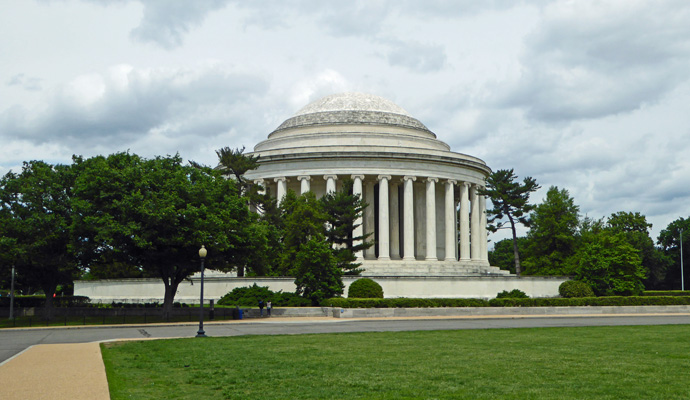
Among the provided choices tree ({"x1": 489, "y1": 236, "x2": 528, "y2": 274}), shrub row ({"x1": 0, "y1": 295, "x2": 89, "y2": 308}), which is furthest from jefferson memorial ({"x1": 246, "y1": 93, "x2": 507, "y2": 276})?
tree ({"x1": 489, "y1": 236, "x2": 528, "y2": 274})

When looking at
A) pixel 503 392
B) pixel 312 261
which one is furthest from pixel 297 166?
pixel 503 392

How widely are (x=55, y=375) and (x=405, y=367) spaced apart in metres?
9.43

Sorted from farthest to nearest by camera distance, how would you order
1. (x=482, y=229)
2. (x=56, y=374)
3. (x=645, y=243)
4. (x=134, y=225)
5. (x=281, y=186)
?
(x=645, y=243) → (x=482, y=229) → (x=281, y=186) → (x=134, y=225) → (x=56, y=374)

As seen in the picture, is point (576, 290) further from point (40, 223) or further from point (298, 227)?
point (40, 223)

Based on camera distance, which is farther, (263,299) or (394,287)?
(394,287)

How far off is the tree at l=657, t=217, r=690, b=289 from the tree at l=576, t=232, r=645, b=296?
51.2 m

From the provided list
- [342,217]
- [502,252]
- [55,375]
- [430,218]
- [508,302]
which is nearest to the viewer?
[55,375]

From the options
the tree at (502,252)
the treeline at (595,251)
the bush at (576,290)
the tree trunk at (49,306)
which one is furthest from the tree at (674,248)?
the tree trunk at (49,306)

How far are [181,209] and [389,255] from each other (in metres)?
37.0

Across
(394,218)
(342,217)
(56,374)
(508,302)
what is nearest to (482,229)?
(394,218)

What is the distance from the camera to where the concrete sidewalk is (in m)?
15.3

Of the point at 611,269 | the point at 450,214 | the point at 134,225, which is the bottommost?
the point at 611,269

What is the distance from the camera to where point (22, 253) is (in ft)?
163

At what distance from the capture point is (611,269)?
62625mm
